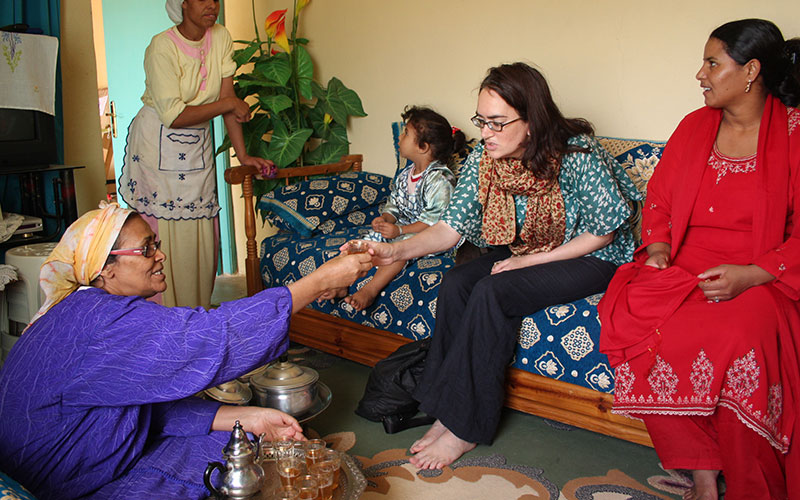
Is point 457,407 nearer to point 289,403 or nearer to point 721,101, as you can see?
point 289,403

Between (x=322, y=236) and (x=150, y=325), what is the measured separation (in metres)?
1.98

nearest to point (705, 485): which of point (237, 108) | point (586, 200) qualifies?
point (586, 200)

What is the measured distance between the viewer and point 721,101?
83.9 inches

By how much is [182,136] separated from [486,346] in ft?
5.92

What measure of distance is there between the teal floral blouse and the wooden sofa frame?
0.50m

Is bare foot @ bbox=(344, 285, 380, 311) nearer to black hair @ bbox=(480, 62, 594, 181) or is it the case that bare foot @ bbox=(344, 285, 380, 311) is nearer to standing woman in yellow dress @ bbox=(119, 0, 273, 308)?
black hair @ bbox=(480, 62, 594, 181)

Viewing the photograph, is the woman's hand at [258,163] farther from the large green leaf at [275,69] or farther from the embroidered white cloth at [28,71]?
the embroidered white cloth at [28,71]

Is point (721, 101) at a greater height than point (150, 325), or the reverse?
point (721, 101)

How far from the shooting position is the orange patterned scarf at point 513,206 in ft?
7.86

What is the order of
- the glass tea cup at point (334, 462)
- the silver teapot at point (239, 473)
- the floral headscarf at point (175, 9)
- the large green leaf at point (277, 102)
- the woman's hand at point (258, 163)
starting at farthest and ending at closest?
the large green leaf at point (277, 102) → the woman's hand at point (258, 163) → the floral headscarf at point (175, 9) → the glass tea cup at point (334, 462) → the silver teapot at point (239, 473)

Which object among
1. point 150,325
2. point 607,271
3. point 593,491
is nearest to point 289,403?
point 150,325

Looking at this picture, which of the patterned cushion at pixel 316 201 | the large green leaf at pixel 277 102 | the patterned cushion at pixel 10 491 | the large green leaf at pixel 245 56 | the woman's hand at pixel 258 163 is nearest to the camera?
the patterned cushion at pixel 10 491

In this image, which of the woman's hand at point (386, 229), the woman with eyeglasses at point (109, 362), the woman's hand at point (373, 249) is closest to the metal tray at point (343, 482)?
the woman with eyeglasses at point (109, 362)

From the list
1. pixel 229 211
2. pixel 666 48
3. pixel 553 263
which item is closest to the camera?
pixel 553 263
